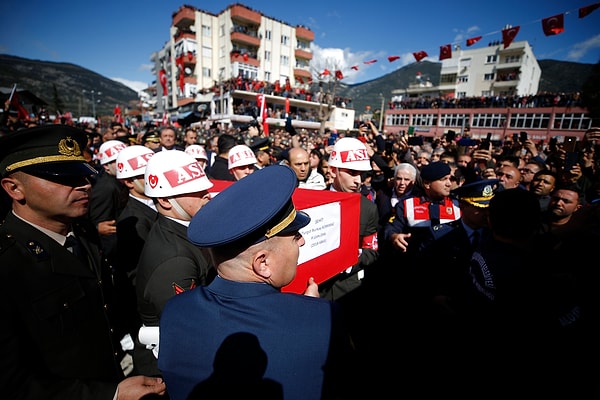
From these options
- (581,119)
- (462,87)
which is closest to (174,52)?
(462,87)

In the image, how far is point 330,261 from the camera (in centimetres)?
261

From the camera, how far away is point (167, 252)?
196 cm

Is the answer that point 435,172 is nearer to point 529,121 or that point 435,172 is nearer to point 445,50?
point 445,50

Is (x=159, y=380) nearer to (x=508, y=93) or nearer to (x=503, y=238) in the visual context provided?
(x=503, y=238)

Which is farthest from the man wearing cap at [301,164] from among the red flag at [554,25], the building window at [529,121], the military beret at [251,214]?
the building window at [529,121]

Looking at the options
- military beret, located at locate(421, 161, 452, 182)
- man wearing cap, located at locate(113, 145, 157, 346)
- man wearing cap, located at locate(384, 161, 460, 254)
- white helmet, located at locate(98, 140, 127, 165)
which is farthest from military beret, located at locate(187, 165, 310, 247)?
white helmet, located at locate(98, 140, 127, 165)

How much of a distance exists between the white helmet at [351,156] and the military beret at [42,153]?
2.42m

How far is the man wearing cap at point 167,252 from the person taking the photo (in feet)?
6.11

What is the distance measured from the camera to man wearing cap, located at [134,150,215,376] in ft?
6.11

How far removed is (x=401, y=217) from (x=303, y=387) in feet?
9.86

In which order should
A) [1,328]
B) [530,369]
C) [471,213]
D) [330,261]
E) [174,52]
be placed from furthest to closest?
[174,52], [471,213], [330,261], [530,369], [1,328]

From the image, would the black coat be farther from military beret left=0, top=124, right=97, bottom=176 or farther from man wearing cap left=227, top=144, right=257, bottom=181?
man wearing cap left=227, top=144, right=257, bottom=181

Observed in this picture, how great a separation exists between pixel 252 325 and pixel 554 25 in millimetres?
14107

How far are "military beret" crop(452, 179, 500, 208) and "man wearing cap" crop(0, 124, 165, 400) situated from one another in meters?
3.03
